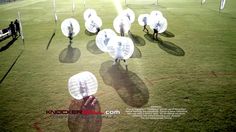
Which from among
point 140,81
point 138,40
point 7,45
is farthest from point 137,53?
point 7,45

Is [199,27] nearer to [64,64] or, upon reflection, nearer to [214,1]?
[64,64]

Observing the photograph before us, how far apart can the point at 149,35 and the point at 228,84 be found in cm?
1313

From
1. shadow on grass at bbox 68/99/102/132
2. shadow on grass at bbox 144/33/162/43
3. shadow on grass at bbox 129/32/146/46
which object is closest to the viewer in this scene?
shadow on grass at bbox 68/99/102/132

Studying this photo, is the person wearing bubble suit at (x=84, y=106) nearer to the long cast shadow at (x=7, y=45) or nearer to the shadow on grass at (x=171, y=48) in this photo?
the shadow on grass at (x=171, y=48)

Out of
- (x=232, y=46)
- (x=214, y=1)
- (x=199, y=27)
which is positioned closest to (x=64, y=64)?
(x=232, y=46)

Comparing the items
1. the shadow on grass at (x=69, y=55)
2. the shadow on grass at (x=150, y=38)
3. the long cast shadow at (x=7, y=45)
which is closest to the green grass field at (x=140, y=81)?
the shadow on grass at (x=150, y=38)

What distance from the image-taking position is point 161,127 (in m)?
13.3

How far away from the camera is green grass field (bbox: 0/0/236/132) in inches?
544

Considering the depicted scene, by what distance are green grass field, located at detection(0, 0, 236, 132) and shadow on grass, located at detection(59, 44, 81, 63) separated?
374 mm

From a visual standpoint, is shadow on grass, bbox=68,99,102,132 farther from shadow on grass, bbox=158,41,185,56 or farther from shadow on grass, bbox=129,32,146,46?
shadow on grass, bbox=129,32,146,46

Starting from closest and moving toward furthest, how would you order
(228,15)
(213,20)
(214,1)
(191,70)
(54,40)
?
(191,70) → (54,40) → (213,20) → (228,15) → (214,1)

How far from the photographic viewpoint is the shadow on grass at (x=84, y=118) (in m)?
13.4

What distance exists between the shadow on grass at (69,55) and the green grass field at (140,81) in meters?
0.37

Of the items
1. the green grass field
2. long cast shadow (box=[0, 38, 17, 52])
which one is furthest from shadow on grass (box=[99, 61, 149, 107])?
long cast shadow (box=[0, 38, 17, 52])
